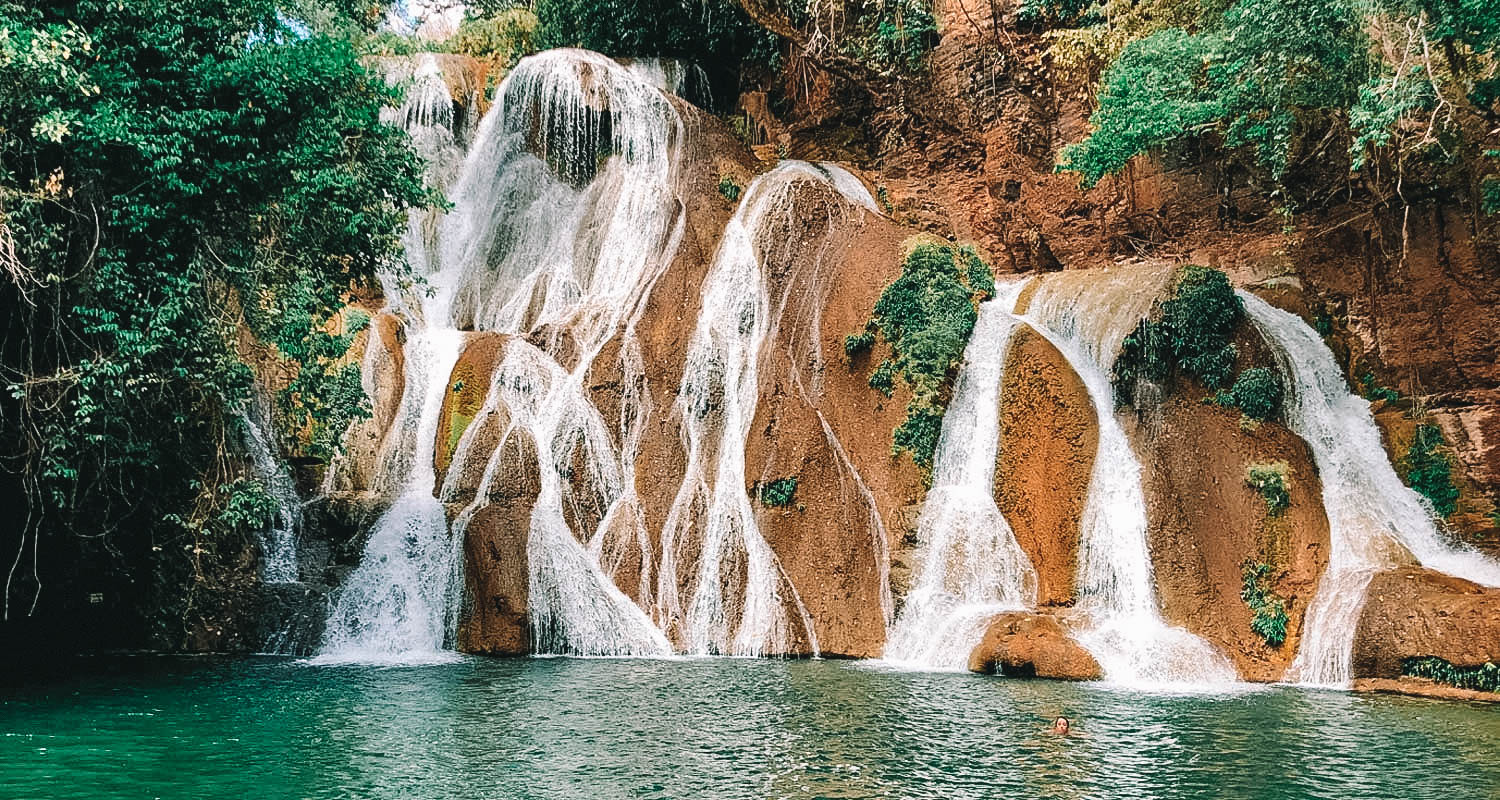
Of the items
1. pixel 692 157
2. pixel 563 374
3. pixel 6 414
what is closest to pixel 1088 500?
pixel 563 374

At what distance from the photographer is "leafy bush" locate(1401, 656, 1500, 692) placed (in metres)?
Result: 12.9

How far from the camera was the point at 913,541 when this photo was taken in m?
17.8

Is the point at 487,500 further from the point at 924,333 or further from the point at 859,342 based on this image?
the point at 924,333

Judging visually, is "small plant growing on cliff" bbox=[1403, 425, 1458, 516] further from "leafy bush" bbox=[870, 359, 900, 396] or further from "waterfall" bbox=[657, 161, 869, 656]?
"waterfall" bbox=[657, 161, 869, 656]

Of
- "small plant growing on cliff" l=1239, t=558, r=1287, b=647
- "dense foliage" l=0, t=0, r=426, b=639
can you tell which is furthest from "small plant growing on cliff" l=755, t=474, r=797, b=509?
"small plant growing on cliff" l=1239, t=558, r=1287, b=647

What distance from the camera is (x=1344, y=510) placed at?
16.7m

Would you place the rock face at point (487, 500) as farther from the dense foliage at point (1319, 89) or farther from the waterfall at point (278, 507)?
the dense foliage at point (1319, 89)

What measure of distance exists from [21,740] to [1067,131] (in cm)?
2540

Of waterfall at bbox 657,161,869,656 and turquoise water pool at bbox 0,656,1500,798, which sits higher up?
waterfall at bbox 657,161,869,656

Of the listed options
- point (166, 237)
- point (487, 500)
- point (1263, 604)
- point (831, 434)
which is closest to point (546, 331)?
point (487, 500)

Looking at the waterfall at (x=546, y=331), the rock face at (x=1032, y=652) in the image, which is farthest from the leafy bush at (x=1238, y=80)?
the rock face at (x=1032, y=652)

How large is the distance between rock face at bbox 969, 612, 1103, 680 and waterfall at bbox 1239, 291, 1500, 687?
305 centimetres

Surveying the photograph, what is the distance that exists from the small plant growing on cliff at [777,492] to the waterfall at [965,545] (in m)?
2.36

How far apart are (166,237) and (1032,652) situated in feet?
42.1
